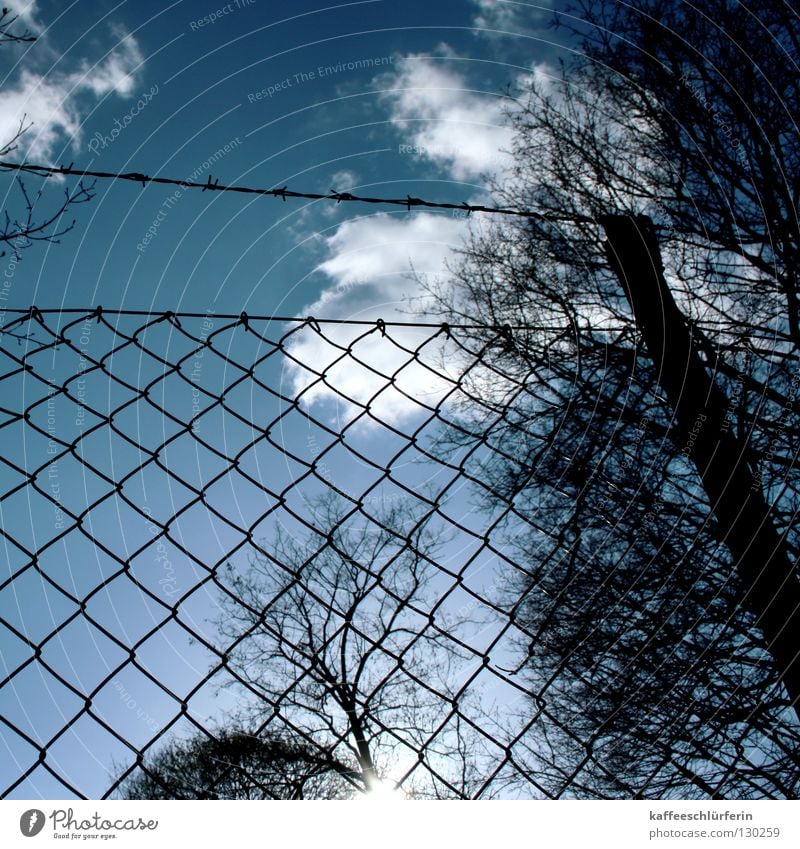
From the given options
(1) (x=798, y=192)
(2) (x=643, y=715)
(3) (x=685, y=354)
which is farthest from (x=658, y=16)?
(2) (x=643, y=715)

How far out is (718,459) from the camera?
5.53ft

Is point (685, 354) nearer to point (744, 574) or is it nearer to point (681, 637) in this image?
point (744, 574)

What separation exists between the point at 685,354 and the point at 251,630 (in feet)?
4.47

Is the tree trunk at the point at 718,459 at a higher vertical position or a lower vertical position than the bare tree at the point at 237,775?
higher

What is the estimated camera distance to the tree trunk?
1575 millimetres

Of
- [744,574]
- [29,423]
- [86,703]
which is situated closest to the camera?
[86,703]

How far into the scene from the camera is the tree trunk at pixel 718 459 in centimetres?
158

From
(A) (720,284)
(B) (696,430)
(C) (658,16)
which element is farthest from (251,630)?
(C) (658,16)

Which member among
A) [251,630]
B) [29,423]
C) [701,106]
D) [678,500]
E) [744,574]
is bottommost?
[251,630]

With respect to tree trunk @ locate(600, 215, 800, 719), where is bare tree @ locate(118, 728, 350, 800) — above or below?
below
